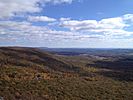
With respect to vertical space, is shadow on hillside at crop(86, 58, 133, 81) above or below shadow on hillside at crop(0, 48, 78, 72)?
below

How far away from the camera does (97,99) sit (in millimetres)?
39438

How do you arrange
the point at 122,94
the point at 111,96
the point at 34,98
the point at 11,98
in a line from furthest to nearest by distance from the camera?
the point at 122,94, the point at 111,96, the point at 34,98, the point at 11,98

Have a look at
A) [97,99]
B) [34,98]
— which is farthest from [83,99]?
[34,98]

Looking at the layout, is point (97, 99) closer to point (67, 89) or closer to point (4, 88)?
point (67, 89)

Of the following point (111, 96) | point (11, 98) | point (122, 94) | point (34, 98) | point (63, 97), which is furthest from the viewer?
point (122, 94)

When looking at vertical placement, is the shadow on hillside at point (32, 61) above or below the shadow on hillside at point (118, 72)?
above

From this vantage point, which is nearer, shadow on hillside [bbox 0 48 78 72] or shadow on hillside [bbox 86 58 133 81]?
shadow on hillside [bbox 86 58 133 81]

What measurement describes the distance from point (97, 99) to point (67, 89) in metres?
6.78

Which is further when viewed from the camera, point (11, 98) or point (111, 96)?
point (111, 96)

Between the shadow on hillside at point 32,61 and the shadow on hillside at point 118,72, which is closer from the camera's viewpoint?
the shadow on hillside at point 118,72

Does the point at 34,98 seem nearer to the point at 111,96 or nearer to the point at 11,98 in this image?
the point at 11,98

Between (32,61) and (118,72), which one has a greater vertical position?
(32,61)

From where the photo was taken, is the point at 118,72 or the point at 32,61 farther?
the point at 118,72

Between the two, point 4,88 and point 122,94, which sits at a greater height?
point 4,88
